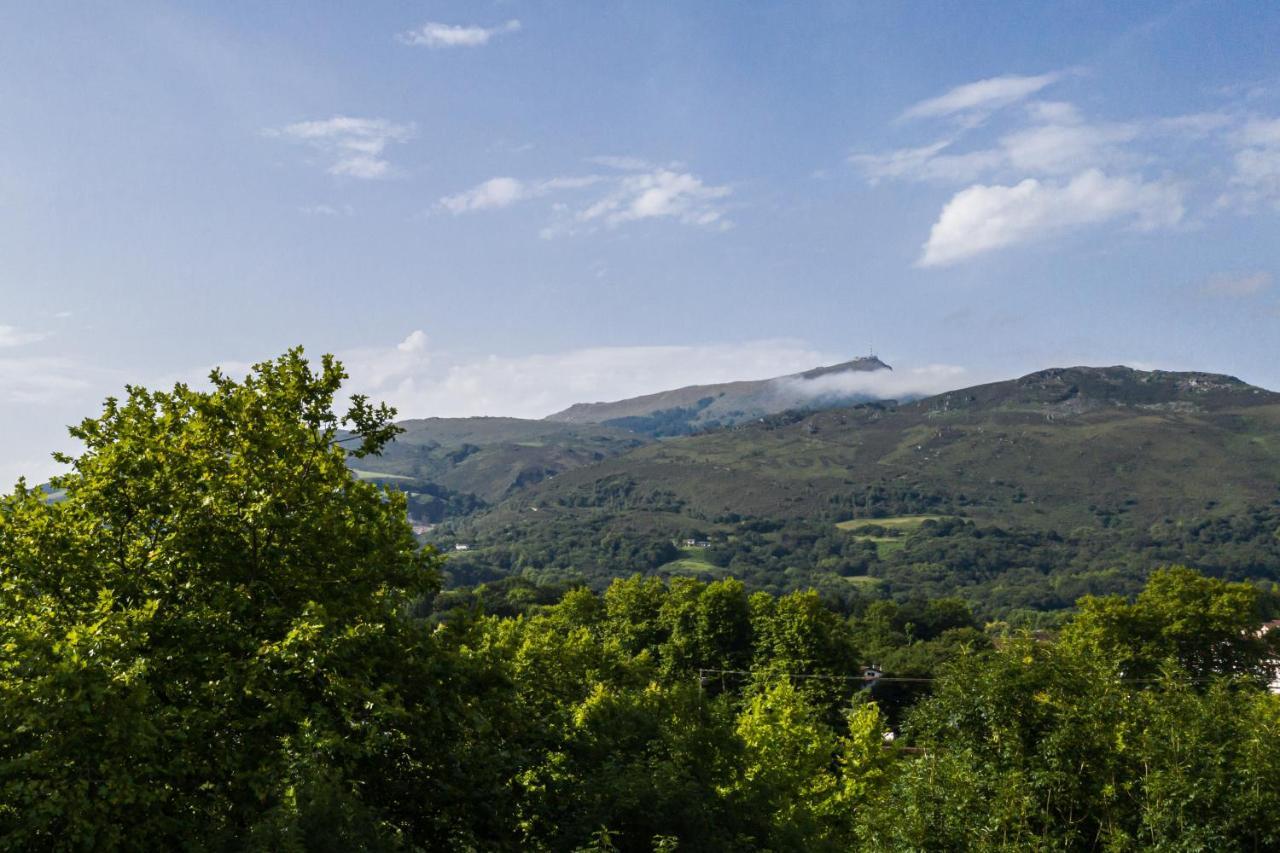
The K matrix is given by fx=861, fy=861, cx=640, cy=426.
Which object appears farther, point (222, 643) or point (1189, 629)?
point (1189, 629)

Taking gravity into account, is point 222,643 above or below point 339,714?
above

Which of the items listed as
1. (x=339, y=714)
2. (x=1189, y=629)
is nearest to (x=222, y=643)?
(x=339, y=714)

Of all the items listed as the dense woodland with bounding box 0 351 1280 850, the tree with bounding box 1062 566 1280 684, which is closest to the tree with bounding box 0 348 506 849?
the dense woodland with bounding box 0 351 1280 850

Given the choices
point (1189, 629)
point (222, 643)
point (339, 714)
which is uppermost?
point (222, 643)

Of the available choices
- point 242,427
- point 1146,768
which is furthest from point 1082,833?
point 242,427

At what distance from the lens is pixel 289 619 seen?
18344mm

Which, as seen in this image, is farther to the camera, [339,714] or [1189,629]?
[1189,629]

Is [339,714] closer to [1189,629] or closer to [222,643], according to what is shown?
[222,643]

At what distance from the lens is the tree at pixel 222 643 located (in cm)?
1385

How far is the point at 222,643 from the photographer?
57.2ft

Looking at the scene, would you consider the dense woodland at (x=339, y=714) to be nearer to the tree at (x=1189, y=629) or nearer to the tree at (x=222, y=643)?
the tree at (x=222, y=643)

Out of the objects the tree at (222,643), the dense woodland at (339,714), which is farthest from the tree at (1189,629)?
the tree at (222,643)

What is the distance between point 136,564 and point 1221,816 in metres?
24.9

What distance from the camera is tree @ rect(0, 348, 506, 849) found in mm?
13852
